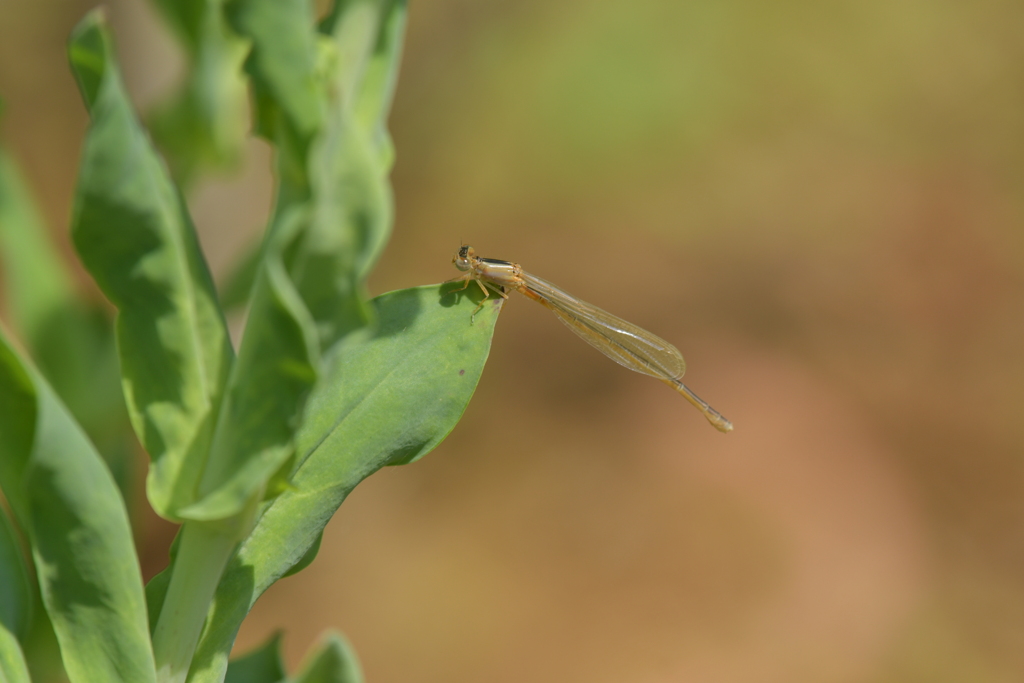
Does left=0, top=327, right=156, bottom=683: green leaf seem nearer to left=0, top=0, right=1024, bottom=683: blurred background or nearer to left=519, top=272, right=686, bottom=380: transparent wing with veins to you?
left=519, top=272, right=686, bottom=380: transparent wing with veins

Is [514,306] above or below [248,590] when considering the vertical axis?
below

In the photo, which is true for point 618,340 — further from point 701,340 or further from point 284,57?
point 701,340

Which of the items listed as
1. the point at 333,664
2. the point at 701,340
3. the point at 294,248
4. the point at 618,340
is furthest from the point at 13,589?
the point at 701,340

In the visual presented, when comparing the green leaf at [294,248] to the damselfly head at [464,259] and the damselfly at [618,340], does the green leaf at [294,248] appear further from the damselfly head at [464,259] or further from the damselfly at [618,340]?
the damselfly at [618,340]

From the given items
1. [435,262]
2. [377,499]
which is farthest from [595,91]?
[377,499]

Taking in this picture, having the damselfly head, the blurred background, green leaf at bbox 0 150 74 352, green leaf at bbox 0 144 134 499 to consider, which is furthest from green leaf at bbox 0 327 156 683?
the blurred background

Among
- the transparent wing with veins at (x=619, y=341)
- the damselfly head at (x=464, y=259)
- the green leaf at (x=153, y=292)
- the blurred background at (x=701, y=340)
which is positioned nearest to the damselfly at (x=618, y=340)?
the transparent wing with veins at (x=619, y=341)

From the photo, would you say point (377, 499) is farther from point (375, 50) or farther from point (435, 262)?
point (375, 50)
